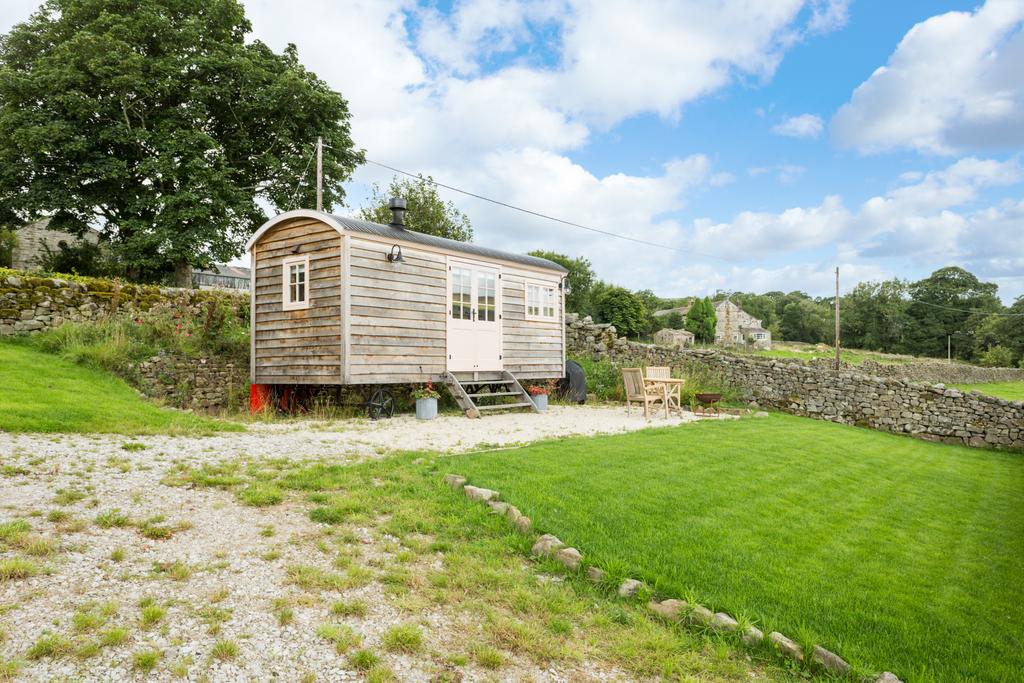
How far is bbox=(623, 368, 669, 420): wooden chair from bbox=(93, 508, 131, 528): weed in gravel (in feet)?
30.6

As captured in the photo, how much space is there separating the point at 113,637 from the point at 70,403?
639 cm

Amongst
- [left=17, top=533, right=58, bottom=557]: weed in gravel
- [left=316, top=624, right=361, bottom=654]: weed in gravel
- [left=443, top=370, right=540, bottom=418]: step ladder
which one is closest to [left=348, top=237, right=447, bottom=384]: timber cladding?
[left=443, top=370, right=540, bottom=418]: step ladder

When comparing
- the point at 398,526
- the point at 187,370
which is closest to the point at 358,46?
the point at 187,370

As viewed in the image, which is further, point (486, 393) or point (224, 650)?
point (486, 393)

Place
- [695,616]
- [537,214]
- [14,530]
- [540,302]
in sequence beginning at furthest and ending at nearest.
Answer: [537,214] → [540,302] → [14,530] → [695,616]

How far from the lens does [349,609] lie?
2.85 m

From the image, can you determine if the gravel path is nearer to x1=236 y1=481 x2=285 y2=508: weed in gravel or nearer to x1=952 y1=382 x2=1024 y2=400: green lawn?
x1=236 y1=481 x2=285 y2=508: weed in gravel

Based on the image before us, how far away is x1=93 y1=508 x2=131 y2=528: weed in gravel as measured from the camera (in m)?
3.65

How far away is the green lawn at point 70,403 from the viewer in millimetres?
6570

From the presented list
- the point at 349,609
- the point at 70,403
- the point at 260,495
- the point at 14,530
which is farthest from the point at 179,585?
the point at 70,403

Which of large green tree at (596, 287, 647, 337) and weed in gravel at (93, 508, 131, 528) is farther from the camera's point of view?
large green tree at (596, 287, 647, 337)

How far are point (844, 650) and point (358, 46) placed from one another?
1134 centimetres

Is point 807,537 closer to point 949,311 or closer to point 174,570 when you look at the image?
point 174,570

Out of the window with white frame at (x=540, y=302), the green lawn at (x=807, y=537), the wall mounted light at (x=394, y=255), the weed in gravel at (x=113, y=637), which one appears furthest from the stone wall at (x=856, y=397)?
the weed in gravel at (x=113, y=637)
